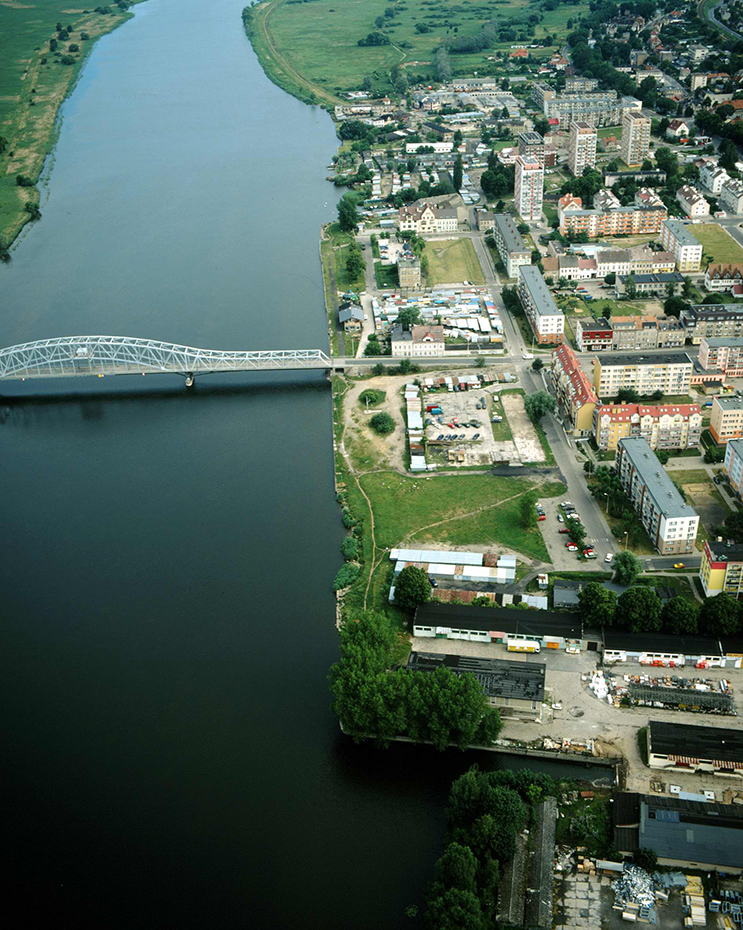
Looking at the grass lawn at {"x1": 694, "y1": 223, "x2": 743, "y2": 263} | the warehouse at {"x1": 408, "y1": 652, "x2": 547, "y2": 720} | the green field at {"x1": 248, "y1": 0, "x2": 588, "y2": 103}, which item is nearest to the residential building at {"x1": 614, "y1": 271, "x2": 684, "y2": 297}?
the grass lawn at {"x1": 694, "y1": 223, "x2": 743, "y2": 263}

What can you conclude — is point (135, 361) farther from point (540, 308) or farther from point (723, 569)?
point (723, 569)

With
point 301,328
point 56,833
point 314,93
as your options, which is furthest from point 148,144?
point 56,833

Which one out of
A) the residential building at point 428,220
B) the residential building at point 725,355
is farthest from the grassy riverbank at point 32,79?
the residential building at point 725,355

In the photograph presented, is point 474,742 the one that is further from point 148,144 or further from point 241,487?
point 148,144

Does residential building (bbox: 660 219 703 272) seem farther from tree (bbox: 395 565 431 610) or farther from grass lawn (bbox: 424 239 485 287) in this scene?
tree (bbox: 395 565 431 610)

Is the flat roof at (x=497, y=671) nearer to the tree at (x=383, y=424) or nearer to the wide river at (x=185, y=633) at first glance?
the wide river at (x=185, y=633)
